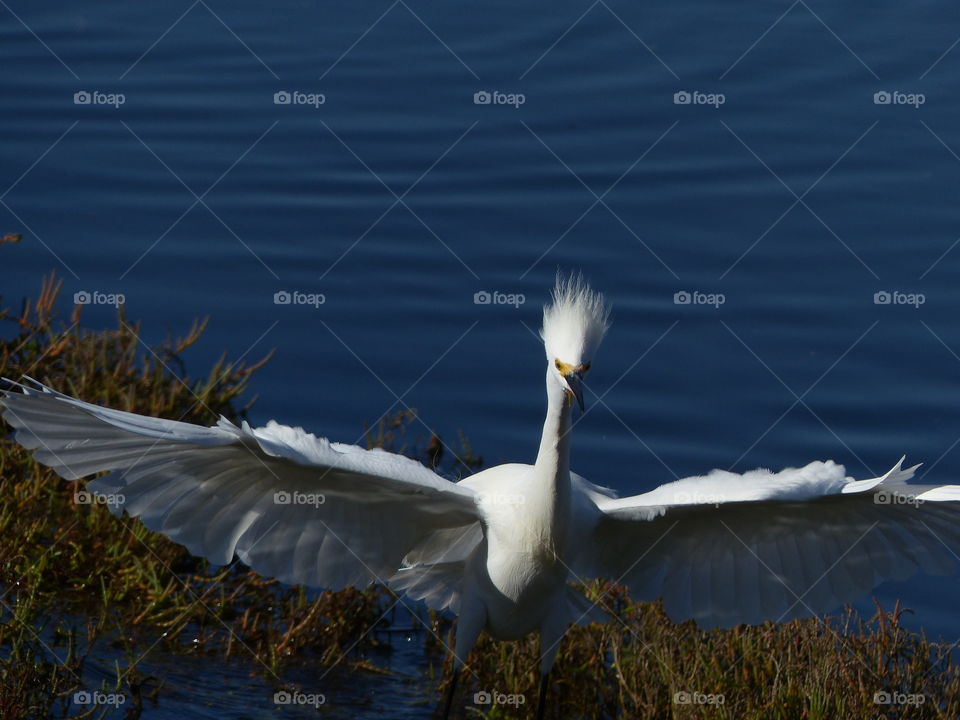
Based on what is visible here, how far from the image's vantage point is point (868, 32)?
12820 millimetres

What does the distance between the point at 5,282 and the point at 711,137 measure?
577cm

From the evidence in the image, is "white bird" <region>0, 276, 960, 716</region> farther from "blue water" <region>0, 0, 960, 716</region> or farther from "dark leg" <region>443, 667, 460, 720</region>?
"blue water" <region>0, 0, 960, 716</region>

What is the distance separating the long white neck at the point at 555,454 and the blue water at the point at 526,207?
2775 mm

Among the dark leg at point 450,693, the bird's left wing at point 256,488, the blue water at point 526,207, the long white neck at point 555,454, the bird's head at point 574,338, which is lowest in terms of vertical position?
the dark leg at point 450,693

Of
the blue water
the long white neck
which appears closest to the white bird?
the long white neck

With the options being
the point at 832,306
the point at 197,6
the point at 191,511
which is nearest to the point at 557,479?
the point at 191,511

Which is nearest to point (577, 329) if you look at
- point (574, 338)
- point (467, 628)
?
point (574, 338)

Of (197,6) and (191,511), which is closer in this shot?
(191,511)

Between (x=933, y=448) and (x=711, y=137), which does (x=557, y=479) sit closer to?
(x=933, y=448)

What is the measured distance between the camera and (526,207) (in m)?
11.1

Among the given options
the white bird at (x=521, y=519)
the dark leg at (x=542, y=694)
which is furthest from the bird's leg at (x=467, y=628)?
the dark leg at (x=542, y=694)

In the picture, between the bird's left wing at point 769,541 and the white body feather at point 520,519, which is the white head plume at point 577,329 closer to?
the white body feather at point 520,519

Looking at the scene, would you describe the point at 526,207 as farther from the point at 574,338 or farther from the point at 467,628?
the point at 574,338

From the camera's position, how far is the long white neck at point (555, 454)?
5492 millimetres
